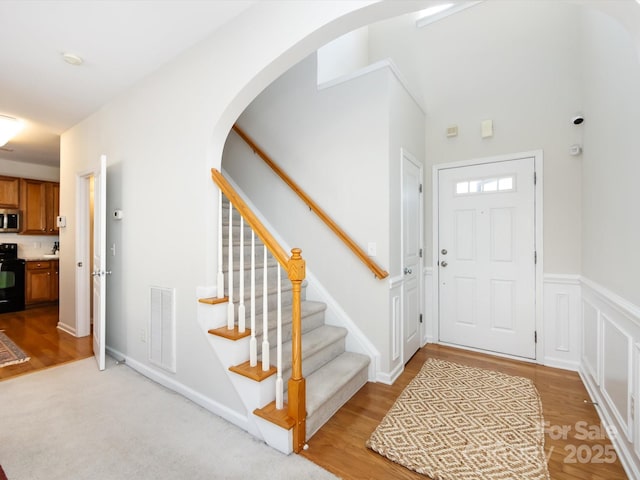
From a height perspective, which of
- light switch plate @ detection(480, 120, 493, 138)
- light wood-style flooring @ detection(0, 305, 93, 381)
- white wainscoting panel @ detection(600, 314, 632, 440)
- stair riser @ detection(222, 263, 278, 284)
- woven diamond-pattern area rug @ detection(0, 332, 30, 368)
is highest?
light switch plate @ detection(480, 120, 493, 138)

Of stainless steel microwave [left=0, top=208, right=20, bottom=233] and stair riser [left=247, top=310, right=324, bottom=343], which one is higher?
stainless steel microwave [left=0, top=208, right=20, bottom=233]

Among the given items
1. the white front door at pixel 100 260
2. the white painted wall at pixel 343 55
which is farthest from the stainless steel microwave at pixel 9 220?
the white painted wall at pixel 343 55

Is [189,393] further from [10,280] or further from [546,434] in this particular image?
[10,280]

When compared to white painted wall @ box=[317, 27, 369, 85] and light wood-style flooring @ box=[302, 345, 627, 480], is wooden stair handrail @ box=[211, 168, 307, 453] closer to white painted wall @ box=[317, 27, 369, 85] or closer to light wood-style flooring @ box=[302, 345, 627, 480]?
light wood-style flooring @ box=[302, 345, 627, 480]

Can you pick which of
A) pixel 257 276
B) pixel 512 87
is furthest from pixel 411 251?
pixel 512 87

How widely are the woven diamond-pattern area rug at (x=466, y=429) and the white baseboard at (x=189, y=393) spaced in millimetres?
873

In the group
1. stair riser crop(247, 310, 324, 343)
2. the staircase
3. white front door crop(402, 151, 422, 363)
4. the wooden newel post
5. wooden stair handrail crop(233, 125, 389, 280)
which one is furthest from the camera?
white front door crop(402, 151, 422, 363)

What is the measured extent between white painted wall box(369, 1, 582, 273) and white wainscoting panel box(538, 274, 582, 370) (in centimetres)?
15

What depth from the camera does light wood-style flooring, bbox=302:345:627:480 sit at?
158 cm

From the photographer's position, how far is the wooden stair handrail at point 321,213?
251 cm

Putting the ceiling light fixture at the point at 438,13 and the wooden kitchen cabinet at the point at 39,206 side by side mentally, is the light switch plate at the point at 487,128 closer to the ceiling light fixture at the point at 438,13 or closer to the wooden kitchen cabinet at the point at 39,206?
the ceiling light fixture at the point at 438,13

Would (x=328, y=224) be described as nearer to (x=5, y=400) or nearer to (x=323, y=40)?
(x=323, y=40)

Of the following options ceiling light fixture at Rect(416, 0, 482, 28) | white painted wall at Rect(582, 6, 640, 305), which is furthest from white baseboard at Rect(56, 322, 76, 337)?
ceiling light fixture at Rect(416, 0, 482, 28)

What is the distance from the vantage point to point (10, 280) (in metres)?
4.85
